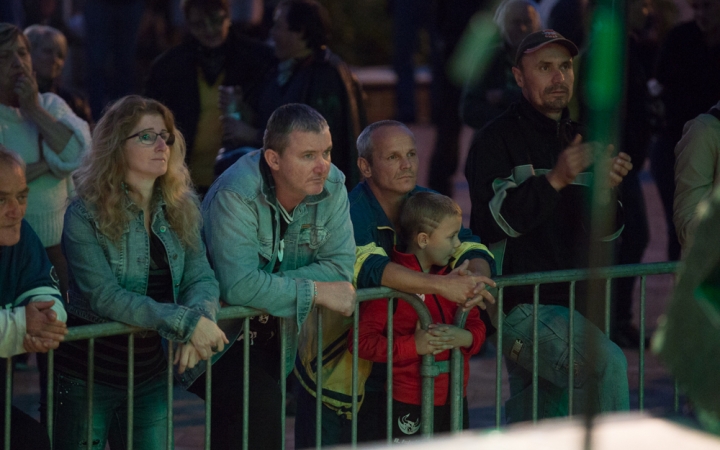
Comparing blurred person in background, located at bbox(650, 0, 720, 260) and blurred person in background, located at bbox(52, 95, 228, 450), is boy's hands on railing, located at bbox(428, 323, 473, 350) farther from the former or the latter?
blurred person in background, located at bbox(650, 0, 720, 260)

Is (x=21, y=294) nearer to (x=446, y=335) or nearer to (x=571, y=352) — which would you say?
(x=446, y=335)

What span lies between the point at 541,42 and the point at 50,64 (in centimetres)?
290

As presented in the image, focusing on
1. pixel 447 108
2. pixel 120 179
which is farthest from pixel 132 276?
pixel 447 108

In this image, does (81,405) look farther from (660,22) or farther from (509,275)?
(660,22)

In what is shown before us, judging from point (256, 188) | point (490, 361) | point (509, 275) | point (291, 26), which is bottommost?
point (490, 361)

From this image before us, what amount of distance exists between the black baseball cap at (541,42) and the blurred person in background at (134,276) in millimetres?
1644

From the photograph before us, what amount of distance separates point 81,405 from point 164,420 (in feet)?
1.16

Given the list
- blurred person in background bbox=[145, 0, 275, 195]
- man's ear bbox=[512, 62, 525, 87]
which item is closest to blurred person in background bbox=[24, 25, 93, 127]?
blurred person in background bbox=[145, 0, 275, 195]

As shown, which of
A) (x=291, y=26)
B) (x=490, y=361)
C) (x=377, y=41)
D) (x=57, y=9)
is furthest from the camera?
(x=377, y=41)

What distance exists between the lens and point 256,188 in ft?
14.7

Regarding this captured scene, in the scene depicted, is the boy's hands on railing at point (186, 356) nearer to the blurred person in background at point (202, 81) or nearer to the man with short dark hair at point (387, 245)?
the man with short dark hair at point (387, 245)

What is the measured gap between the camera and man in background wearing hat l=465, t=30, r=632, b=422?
4.83 m

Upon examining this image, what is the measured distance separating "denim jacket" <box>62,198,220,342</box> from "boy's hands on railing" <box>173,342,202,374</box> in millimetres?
30

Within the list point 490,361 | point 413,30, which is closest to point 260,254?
point 490,361
